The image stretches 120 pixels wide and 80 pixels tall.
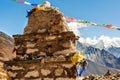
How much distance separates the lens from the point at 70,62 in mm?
7473

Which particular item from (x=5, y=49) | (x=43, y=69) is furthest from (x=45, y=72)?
(x=5, y=49)

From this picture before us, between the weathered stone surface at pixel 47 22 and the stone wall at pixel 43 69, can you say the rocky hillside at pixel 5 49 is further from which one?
the stone wall at pixel 43 69

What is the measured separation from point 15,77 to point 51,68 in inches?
40.2

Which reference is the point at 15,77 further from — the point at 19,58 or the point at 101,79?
the point at 101,79

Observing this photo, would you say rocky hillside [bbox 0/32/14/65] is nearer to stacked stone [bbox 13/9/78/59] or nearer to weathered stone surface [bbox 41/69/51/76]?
stacked stone [bbox 13/9/78/59]

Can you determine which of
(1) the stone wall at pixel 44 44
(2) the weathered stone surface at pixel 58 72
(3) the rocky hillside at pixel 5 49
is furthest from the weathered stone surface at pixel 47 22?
(3) the rocky hillside at pixel 5 49

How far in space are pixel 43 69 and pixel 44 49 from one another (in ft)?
1.83

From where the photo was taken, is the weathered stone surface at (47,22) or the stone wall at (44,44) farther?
the weathered stone surface at (47,22)

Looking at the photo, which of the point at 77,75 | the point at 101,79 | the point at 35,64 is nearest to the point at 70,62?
the point at 77,75

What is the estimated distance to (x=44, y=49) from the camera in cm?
798

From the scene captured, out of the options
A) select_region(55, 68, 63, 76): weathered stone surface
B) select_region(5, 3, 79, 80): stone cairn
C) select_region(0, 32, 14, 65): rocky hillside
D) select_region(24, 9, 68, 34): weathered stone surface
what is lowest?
select_region(0, 32, 14, 65): rocky hillside

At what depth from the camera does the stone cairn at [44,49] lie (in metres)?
7.59

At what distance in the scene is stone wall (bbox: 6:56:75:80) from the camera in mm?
7500

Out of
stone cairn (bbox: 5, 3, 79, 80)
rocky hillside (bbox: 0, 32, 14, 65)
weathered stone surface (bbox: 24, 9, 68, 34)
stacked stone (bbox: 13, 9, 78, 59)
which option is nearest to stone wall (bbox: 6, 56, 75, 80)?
stone cairn (bbox: 5, 3, 79, 80)
